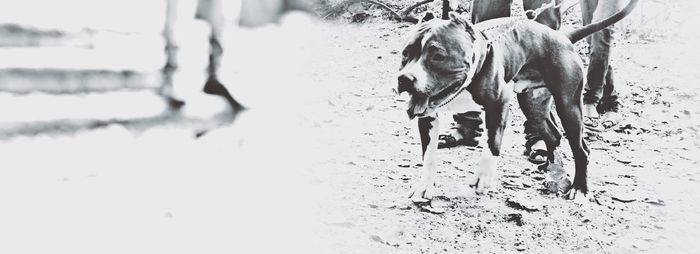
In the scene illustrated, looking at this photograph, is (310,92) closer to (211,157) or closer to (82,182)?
(211,157)

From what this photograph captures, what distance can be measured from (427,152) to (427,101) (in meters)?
0.22

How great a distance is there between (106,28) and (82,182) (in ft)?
1.09

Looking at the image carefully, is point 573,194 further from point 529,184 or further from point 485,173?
point 485,173

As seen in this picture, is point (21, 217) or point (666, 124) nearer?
point (21, 217)

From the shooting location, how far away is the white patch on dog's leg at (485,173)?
1687 millimetres

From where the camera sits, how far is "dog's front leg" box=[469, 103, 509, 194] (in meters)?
1.59

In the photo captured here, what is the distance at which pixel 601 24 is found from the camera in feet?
5.58

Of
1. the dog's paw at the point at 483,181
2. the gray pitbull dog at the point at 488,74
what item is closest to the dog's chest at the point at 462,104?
the gray pitbull dog at the point at 488,74

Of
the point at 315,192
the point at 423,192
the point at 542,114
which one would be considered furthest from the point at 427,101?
the point at 542,114

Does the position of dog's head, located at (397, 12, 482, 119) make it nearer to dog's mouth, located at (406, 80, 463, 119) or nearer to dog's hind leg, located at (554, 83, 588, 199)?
dog's mouth, located at (406, 80, 463, 119)

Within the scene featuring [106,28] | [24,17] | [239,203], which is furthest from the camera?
[239,203]

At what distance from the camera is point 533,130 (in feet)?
6.77

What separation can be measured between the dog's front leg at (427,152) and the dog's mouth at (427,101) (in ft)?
0.39

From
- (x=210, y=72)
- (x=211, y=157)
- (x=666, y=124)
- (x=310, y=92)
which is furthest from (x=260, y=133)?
(x=666, y=124)
